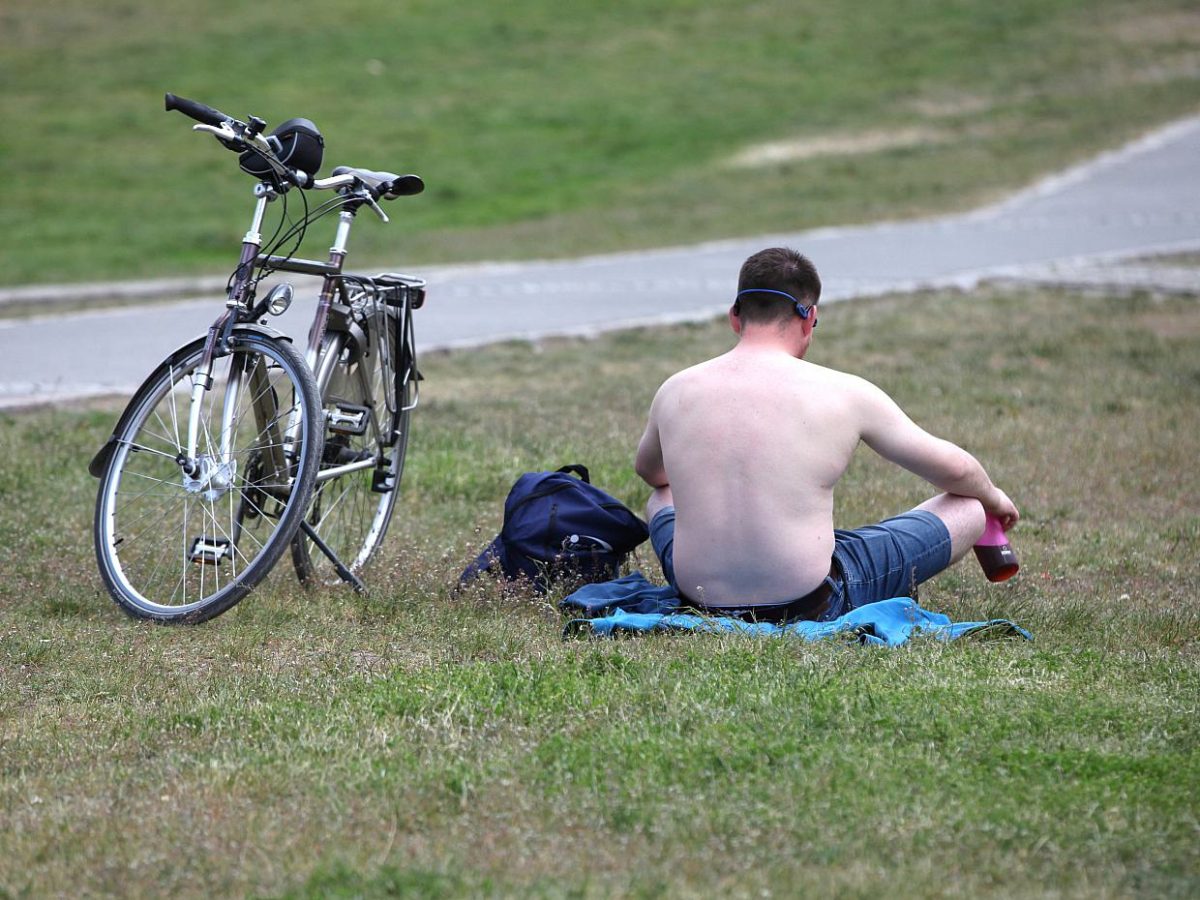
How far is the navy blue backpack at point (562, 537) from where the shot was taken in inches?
230

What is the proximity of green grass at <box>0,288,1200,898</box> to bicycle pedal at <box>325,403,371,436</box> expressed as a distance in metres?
0.57

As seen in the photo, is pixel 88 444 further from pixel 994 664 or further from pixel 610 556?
pixel 994 664

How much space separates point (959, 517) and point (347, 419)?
2223 millimetres

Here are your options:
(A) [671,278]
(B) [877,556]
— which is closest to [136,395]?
(B) [877,556]

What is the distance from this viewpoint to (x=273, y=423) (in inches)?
Answer: 222

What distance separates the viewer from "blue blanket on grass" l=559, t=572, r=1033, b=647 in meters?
5.04

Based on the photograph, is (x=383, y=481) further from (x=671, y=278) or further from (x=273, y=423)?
(x=671, y=278)

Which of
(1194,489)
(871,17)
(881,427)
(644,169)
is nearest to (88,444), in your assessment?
(881,427)

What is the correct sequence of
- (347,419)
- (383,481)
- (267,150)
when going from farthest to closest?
(383,481) < (347,419) < (267,150)

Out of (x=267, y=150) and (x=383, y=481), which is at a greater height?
(x=267, y=150)

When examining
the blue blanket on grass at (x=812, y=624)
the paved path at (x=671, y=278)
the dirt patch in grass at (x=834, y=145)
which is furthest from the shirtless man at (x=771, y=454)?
the dirt patch in grass at (x=834, y=145)

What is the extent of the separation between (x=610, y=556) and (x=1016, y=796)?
2335 millimetres

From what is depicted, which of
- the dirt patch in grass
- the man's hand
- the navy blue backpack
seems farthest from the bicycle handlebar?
the dirt patch in grass

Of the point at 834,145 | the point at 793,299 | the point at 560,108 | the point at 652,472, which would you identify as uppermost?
the point at 560,108
